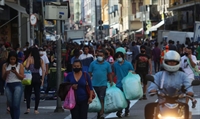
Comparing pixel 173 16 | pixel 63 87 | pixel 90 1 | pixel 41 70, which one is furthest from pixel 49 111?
pixel 90 1

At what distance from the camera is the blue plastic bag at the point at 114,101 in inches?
559

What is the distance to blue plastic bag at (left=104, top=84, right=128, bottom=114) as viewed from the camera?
14.2m

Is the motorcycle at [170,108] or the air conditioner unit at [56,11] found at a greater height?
the air conditioner unit at [56,11]

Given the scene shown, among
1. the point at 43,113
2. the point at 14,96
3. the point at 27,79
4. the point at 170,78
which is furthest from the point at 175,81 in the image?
the point at 43,113

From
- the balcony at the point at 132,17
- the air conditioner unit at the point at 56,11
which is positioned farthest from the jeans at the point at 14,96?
the balcony at the point at 132,17

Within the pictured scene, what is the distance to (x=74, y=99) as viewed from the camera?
35.2 ft

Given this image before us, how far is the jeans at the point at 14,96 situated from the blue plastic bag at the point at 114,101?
2.32 metres

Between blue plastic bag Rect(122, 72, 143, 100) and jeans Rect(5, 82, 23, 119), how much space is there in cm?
282

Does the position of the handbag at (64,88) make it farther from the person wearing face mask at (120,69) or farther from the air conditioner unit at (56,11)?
the air conditioner unit at (56,11)

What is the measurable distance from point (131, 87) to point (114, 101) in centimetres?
61

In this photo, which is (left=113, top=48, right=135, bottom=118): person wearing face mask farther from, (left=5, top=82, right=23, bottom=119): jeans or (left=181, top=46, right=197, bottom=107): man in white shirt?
(left=5, top=82, right=23, bottom=119): jeans

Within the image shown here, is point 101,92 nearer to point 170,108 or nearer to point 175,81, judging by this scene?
point 175,81

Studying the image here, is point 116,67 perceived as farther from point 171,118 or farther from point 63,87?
point 171,118

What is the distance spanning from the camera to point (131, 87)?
47.8 ft
